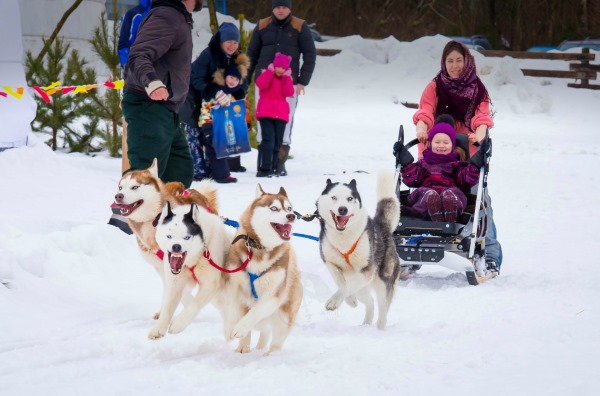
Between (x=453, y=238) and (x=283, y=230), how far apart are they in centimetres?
228

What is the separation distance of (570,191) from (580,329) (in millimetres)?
5265

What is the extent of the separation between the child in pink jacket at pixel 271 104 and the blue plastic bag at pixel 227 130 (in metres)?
0.62

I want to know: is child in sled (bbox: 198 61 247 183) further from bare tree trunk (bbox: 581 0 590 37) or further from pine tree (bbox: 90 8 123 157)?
bare tree trunk (bbox: 581 0 590 37)

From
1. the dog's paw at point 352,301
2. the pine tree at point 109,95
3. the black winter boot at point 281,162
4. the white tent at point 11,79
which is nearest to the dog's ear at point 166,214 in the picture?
the dog's paw at point 352,301

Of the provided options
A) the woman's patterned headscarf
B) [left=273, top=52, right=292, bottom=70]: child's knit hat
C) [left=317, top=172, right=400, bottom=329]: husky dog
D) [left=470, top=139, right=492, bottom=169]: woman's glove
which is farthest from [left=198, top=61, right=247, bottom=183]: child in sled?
[left=317, top=172, right=400, bottom=329]: husky dog

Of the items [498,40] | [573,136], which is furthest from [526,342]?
[498,40]

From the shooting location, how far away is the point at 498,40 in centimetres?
2889

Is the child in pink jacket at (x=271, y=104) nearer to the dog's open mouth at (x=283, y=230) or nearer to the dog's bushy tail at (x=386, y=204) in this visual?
the dog's bushy tail at (x=386, y=204)

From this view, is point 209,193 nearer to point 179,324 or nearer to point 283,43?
point 179,324

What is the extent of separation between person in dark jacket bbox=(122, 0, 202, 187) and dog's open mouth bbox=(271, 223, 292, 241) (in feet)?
3.88

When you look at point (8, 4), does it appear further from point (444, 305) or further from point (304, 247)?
point (444, 305)

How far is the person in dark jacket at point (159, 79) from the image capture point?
4500 millimetres

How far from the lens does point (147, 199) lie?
3980mm

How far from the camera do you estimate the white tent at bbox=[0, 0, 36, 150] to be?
8.09 metres
